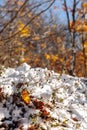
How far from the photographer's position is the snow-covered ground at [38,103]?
224 inches

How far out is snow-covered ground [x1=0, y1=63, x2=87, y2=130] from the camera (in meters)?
5.70

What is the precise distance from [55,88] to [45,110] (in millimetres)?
883

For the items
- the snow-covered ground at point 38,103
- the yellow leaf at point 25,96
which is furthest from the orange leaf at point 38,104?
the yellow leaf at point 25,96

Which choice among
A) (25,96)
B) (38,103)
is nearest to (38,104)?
(38,103)

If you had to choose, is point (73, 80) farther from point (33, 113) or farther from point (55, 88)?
point (33, 113)

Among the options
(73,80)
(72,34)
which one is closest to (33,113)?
(73,80)

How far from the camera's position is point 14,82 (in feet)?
20.8

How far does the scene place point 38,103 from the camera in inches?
238

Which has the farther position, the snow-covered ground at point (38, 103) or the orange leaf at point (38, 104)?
the orange leaf at point (38, 104)

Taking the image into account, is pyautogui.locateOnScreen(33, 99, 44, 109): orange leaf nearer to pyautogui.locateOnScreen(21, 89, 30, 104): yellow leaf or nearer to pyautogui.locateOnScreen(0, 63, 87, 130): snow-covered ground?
pyautogui.locateOnScreen(0, 63, 87, 130): snow-covered ground

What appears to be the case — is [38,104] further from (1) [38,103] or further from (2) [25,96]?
(2) [25,96]

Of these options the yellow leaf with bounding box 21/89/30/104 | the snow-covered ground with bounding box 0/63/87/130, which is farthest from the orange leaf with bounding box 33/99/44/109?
the yellow leaf with bounding box 21/89/30/104

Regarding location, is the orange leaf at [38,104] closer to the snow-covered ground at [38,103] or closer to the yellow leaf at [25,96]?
the snow-covered ground at [38,103]

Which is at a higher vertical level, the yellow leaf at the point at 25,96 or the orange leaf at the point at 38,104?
the yellow leaf at the point at 25,96
